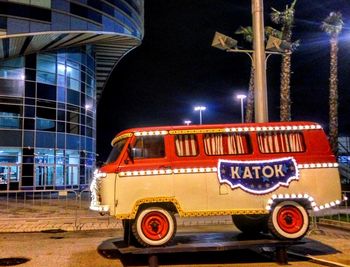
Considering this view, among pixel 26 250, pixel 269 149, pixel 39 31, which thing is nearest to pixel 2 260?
pixel 26 250

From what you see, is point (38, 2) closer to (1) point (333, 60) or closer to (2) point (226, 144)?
(1) point (333, 60)

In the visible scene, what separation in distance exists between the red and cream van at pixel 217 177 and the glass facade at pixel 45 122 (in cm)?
2719

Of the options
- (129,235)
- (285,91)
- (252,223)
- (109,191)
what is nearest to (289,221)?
(252,223)

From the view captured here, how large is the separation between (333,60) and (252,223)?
21.1 meters

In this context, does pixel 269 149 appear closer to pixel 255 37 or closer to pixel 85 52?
pixel 255 37

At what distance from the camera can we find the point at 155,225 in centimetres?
947

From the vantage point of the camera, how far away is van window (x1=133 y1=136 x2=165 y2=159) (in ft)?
31.3

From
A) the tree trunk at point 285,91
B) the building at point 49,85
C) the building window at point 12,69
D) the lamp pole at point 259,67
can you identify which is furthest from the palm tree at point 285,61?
the building window at point 12,69

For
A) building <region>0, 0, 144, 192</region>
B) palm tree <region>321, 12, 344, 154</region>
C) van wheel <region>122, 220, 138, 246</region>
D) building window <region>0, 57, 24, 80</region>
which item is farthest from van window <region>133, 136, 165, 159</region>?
building window <region>0, 57, 24, 80</region>

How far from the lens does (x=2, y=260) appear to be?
32.8 ft

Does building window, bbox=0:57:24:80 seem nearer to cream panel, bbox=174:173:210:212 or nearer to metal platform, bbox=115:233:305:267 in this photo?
metal platform, bbox=115:233:305:267

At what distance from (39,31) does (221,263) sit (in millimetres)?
28172

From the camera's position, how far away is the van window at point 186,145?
9.59 m

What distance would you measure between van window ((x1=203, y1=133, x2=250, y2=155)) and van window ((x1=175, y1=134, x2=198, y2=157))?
23cm
